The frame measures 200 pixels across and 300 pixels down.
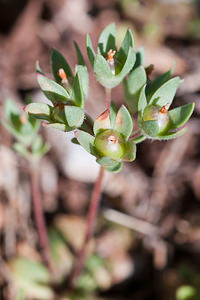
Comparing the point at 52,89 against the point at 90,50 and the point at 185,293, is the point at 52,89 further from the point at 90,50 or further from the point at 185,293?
the point at 185,293

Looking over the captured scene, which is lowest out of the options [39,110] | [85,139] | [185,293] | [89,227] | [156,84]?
[185,293]

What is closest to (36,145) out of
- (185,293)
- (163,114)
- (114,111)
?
(114,111)

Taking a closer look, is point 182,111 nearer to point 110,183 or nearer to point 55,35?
point 110,183

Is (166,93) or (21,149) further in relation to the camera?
(21,149)

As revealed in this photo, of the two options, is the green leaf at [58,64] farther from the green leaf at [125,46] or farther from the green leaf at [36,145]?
the green leaf at [36,145]

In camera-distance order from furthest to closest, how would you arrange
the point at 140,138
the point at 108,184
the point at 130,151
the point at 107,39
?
the point at 108,184, the point at 107,39, the point at 140,138, the point at 130,151

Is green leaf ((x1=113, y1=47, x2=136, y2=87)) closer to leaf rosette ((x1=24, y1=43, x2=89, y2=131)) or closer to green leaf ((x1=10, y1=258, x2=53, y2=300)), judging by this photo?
leaf rosette ((x1=24, y1=43, x2=89, y2=131))
